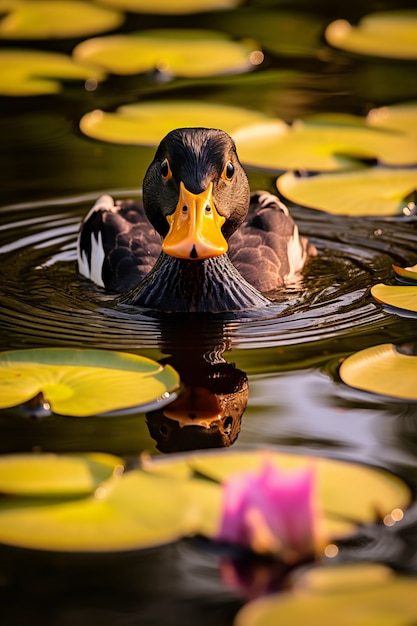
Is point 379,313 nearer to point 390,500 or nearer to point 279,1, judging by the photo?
point 390,500

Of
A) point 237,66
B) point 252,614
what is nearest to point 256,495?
point 252,614

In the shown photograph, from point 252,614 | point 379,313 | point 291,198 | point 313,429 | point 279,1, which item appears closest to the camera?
point 252,614

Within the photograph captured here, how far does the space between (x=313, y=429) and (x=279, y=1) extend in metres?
8.52

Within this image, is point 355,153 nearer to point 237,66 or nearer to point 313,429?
point 237,66

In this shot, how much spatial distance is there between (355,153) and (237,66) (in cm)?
251

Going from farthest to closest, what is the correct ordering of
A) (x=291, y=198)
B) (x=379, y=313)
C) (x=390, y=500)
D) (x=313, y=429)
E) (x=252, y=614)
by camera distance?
Result: (x=291, y=198)
(x=379, y=313)
(x=313, y=429)
(x=390, y=500)
(x=252, y=614)

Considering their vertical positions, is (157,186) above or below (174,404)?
above

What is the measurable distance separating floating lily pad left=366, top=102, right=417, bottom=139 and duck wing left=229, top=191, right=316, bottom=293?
182cm

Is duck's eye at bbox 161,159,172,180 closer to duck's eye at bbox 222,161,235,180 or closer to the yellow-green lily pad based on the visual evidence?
duck's eye at bbox 222,161,235,180

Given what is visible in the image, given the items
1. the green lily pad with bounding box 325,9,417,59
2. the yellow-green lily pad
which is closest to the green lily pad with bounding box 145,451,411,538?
the yellow-green lily pad

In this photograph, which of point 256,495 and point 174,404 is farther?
point 174,404

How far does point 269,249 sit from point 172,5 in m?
5.66

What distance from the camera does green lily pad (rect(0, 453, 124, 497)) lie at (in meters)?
4.50

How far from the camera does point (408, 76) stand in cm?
1112
